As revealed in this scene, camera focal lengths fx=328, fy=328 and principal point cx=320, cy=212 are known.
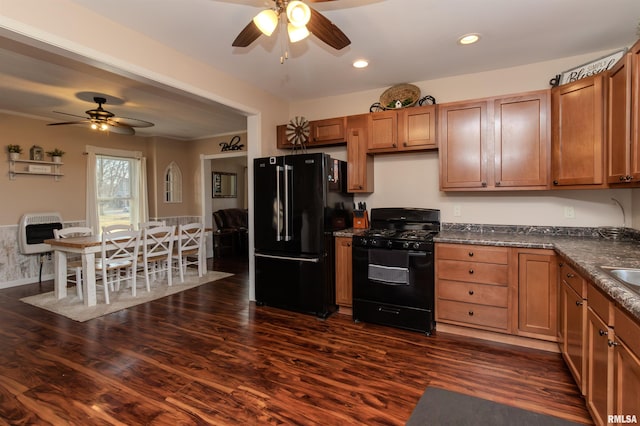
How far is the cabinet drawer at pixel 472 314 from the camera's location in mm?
2795

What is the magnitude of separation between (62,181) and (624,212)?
7430 millimetres

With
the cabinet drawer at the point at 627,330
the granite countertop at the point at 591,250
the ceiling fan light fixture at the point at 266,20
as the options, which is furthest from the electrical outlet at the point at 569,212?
the ceiling fan light fixture at the point at 266,20

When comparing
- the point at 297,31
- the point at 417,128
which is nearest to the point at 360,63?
the point at 417,128

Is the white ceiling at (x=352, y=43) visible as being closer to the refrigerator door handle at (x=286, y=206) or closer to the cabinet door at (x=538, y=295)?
the refrigerator door handle at (x=286, y=206)

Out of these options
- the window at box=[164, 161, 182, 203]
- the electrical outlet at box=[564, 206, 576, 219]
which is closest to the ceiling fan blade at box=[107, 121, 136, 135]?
the window at box=[164, 161, 182, 203]

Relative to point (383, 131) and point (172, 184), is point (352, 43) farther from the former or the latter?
point (172, 184)

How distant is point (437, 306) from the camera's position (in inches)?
119

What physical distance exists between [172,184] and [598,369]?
7.11 m

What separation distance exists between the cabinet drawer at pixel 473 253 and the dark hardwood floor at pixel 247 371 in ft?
2.39

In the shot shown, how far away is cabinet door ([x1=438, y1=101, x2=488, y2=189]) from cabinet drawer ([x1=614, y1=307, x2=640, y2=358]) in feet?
6.20

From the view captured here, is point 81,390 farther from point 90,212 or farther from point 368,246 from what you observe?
→ point 90,212

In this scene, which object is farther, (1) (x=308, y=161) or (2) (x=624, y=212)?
(1) (x=308, y=161)

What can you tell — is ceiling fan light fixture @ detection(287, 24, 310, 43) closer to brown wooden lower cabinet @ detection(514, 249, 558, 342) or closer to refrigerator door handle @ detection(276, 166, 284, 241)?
refrigerator door handle @ detection(276, 166, 284, 241)

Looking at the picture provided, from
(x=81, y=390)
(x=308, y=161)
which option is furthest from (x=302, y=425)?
(x=308, y=161)
